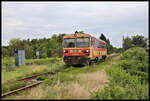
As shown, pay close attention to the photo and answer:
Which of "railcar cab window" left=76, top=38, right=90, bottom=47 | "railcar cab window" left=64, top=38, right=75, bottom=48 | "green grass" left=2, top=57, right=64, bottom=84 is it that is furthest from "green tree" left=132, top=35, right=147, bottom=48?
"green grass" left=2, top=57, right=64, bottom=84

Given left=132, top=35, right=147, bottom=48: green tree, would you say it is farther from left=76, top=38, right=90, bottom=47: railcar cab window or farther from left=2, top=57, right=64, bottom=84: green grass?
left=2, top=57, right=64, bottom=84: green grass

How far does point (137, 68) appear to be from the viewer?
996 centimetres

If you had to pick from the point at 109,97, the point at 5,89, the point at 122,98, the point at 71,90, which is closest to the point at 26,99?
the point at 71,90

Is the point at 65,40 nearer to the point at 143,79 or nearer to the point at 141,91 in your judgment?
the point at 143,79

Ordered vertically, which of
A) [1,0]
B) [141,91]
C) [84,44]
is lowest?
[141,91]

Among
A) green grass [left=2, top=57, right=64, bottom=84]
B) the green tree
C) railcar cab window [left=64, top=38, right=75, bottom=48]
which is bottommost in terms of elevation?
green grass [left=2, top=57, right=64, bottom=84]

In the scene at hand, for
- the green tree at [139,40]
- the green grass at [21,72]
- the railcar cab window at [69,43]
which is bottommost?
the green grass at [21,72]

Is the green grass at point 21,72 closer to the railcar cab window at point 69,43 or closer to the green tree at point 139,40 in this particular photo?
the railcar cab window at point 69,43

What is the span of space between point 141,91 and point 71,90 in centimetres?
267

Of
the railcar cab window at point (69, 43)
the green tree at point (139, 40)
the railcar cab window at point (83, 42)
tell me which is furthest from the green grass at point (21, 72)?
the green tree at point (139, 40)

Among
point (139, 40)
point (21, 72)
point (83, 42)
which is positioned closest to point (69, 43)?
point (83, 42)

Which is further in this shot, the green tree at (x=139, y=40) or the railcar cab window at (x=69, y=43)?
the green tree at (x=139, y=40)

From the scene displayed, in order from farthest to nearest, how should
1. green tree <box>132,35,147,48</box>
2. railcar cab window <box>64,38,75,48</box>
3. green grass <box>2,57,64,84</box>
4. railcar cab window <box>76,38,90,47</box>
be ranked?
1. green tree <box>132,35,147,48</box>
2. railcar cab window <box>64,38,75,48</box>
3. railcar cab window <box>76,38,90,47</box>
4. green grass <box>2,57,64,84</box>

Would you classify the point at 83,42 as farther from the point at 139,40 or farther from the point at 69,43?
the point at 139,40
